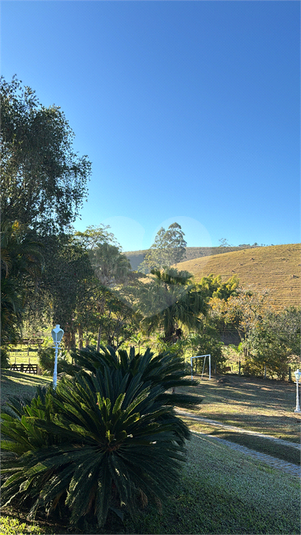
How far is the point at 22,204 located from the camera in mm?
13477

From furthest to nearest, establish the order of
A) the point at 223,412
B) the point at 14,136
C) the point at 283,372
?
1. the point at 283,372
2. the point at 223,412
3. the point at 14,136

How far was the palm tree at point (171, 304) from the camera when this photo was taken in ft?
68.8

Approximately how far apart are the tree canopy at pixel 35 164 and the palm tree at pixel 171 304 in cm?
863

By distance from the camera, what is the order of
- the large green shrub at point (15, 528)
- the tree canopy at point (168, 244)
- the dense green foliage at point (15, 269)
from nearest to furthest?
the large green shrub at point (15, 528) < the dense green foliage at point (15, 269) < the tree canopy at point (168, 244)

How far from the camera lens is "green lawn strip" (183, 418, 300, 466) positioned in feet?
25.7

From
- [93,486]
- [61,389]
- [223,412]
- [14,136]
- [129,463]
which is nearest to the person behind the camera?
[93,486]

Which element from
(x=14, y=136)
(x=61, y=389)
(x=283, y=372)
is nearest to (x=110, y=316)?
(x=283, y=372)

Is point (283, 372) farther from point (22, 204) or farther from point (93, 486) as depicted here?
point (93, 486)

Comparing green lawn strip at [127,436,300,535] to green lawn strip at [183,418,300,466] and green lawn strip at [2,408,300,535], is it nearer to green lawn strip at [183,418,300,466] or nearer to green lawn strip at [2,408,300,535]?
green lawn strip at [2,408,300,535]

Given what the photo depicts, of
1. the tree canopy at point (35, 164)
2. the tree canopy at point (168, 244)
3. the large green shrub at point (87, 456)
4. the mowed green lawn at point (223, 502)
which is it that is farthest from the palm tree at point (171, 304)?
the tree canopy at point (168, 244)

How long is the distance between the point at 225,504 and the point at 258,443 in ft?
17.3

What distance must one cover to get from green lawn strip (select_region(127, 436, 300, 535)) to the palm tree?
15.2 metres

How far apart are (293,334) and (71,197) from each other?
1695 cm

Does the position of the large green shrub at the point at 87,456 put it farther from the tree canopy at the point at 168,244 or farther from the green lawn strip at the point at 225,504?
the tree canopy at the point at 168,244
